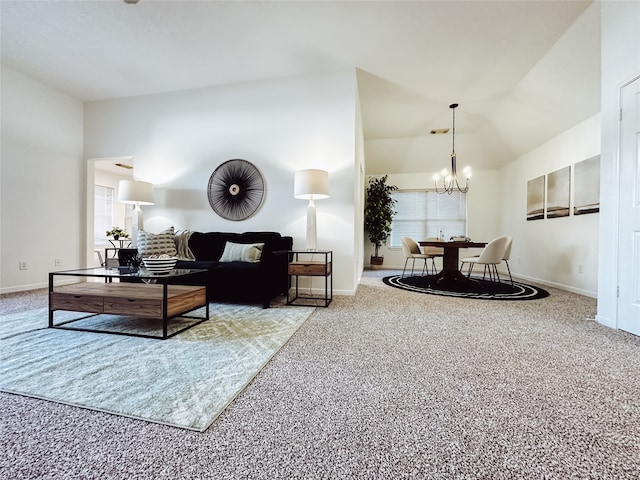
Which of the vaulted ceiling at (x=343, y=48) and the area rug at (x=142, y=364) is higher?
the vaulted ceiling at (x=343, y=48)

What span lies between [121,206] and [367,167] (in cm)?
650

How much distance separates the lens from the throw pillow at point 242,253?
3178mm

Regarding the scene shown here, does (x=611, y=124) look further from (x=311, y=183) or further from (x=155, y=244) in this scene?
(x=155, y=244)

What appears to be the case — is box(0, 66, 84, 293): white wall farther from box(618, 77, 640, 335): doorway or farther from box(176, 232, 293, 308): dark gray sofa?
box(618, 77, 640, 335): doorway

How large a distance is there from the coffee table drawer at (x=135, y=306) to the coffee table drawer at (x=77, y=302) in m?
0.08

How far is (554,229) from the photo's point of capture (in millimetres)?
4320

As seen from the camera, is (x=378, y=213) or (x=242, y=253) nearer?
(x=242, y=253)

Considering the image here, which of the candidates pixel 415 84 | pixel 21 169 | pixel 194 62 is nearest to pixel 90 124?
pixel 21 169

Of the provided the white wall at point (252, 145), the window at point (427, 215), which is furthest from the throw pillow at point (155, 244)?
the window at point (427, 215)

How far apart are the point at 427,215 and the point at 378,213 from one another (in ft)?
4.30

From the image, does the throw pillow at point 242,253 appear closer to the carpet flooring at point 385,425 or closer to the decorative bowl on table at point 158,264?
the decorative bowl on table at point 158,264

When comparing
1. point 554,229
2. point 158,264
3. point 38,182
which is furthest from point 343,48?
point 38,182

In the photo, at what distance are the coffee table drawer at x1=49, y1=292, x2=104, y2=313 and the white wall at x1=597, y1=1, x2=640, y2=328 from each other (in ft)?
13.4

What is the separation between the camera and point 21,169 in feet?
12.6
